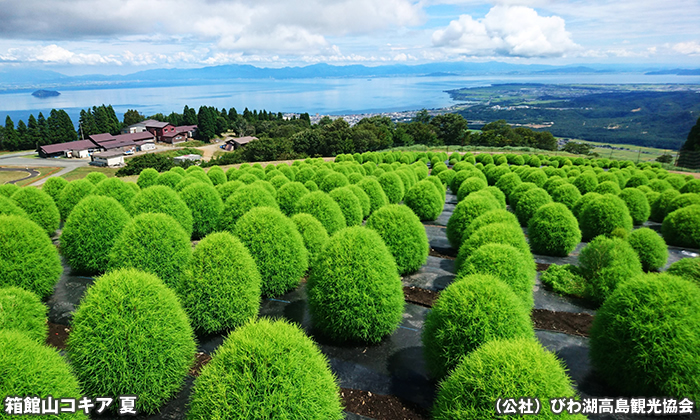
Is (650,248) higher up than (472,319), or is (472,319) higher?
(472,319)

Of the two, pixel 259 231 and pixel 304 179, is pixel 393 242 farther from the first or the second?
pixel 304 179

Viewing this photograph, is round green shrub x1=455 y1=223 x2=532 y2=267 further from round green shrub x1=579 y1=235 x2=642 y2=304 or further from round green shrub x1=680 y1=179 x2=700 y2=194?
round green shrub x1=680 y1=179 x2=700 y2=194

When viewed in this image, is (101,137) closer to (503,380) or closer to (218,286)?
(218,286)

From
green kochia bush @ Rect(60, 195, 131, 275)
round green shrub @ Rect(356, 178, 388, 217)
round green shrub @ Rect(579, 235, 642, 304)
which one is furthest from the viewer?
round green shrub @ Rect(356, 178, 388, 217)

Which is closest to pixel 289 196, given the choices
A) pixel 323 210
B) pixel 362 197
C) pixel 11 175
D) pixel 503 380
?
pixel 323 210

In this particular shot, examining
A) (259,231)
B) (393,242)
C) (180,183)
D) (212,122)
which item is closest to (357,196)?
(393,242)

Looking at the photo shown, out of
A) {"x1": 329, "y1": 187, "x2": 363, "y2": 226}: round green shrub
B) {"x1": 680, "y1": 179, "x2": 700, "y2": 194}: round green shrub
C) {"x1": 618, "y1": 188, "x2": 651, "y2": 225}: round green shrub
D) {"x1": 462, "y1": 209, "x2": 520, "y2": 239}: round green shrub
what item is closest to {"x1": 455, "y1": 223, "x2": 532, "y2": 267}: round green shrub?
{"x1": 462, "y1": 209, "x2": 520, "y2": 239}: round green shrub

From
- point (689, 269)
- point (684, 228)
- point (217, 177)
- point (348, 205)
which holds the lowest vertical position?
point (684, 228)
